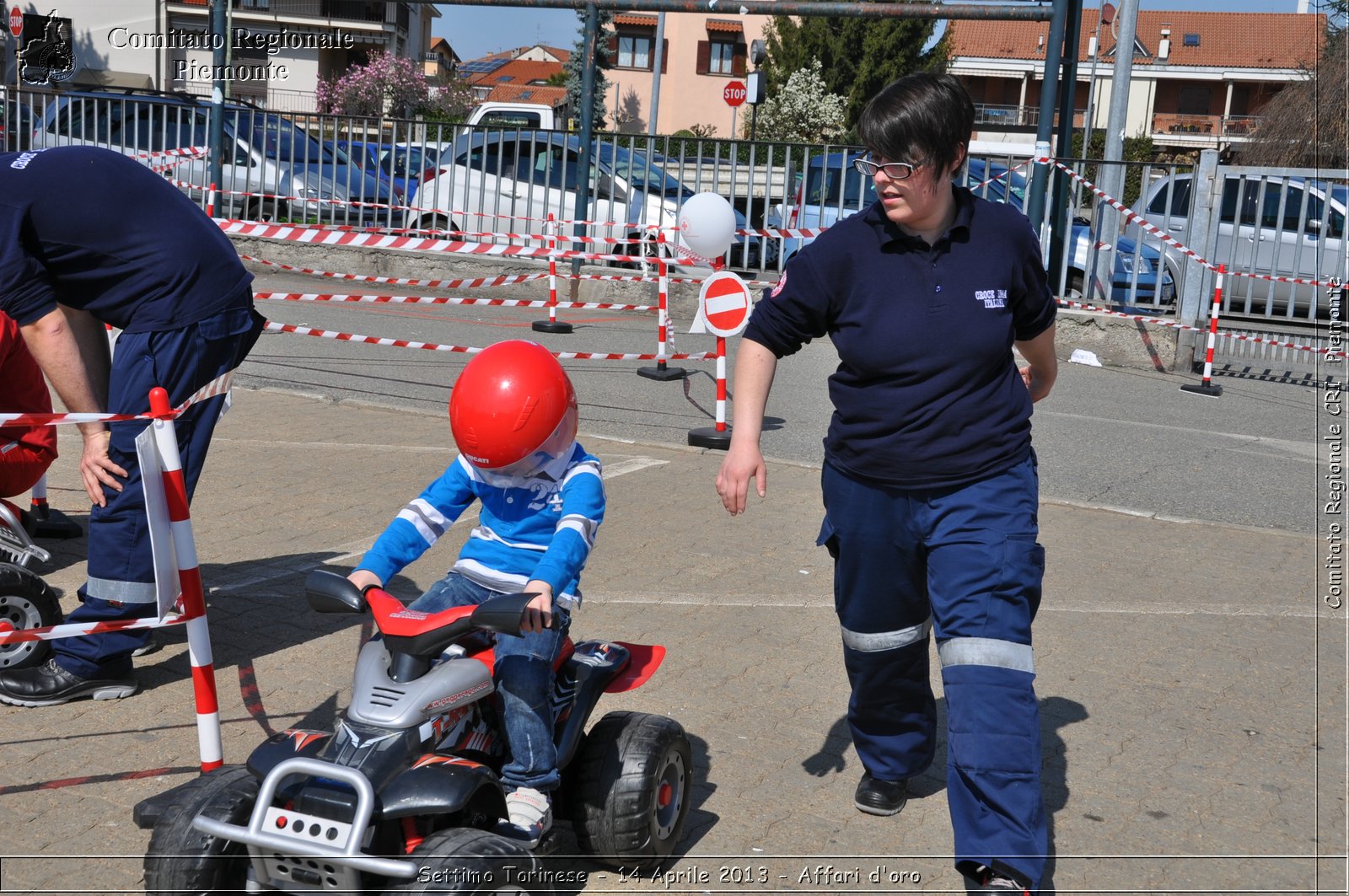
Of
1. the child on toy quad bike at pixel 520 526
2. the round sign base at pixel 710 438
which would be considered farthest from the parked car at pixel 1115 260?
the child on toy quad bike at pixel 520 526

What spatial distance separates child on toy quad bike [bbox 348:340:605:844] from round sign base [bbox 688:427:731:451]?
4973 millimetres

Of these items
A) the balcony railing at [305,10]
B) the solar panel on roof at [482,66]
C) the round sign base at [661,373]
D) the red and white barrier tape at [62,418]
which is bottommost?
the round sign base at [661,373]

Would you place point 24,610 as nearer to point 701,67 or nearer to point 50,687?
point 50,687

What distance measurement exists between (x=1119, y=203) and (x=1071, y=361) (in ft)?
5.42

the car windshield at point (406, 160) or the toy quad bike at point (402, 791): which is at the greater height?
the car windshield at point (406, 160)

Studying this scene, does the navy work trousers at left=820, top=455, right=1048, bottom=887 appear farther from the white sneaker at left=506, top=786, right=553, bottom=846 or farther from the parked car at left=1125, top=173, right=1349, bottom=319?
the parked car at left=1125, top=173, right=1349, bottom=319

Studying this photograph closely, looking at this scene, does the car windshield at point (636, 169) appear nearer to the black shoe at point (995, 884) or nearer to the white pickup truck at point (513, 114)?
the white pickup truck at point (513, 114)

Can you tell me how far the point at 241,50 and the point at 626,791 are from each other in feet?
98.4

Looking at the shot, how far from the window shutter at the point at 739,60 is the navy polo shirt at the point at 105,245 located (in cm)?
6307

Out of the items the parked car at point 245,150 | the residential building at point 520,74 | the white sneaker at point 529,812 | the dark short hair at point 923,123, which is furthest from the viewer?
the residential building at point 520,74

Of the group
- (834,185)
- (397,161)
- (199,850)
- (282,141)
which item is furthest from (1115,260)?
(199,850)

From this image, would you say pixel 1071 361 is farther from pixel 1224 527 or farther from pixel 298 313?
pixel 298 313

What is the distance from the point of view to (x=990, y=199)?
14.9m
